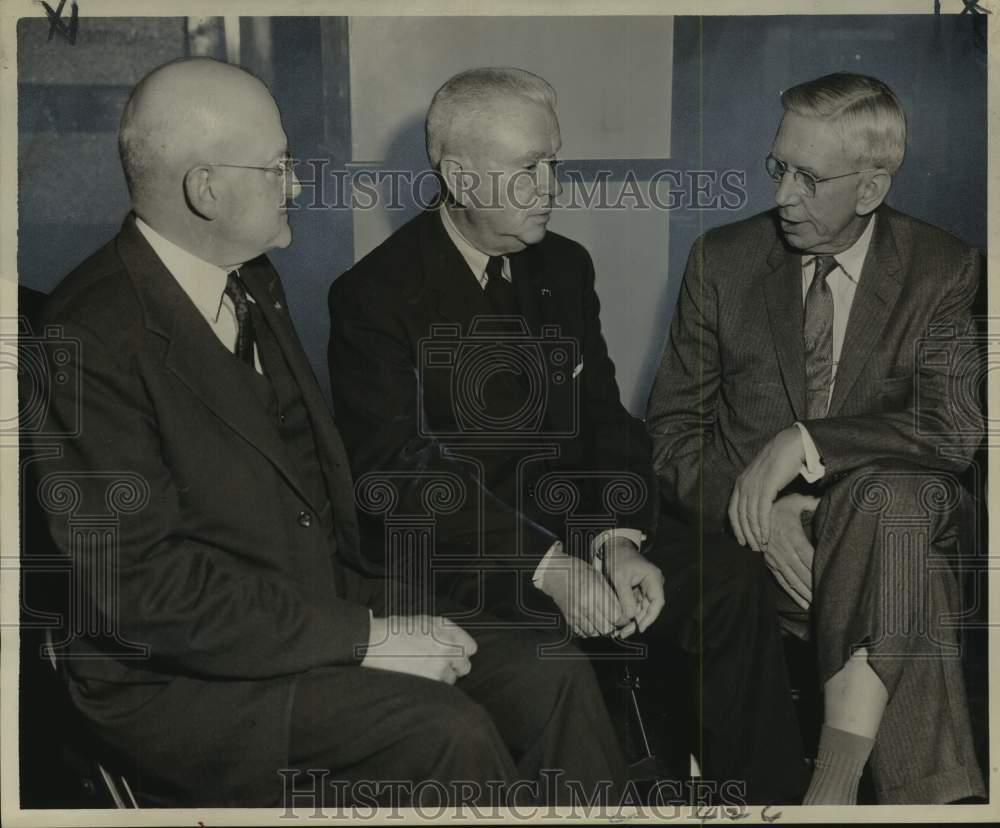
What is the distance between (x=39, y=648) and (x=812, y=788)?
2.03 meters

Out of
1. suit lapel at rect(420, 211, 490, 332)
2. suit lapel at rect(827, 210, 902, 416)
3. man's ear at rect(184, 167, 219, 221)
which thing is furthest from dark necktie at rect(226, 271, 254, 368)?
suit lapel at rect(827, 210, 902, 416)

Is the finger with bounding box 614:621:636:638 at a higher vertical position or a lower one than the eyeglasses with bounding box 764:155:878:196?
lower

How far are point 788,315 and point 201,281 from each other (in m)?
1.51

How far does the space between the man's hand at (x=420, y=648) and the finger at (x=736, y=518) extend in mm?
767

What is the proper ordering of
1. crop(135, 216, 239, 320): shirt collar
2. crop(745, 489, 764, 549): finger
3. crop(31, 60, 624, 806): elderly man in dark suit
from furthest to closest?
1. crop(745, 489, 764, 549): finger
2. crop(135, 216, 239, 320): shirt collar
3. crop(31, 60, 624, 806): elderly man in dark suit

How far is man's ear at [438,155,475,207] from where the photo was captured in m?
3.62

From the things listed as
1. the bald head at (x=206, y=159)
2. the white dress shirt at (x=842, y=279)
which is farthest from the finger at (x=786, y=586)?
the bald head at (x=206, y=159)

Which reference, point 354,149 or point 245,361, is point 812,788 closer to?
point 245,361

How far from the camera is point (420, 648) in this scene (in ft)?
11.2

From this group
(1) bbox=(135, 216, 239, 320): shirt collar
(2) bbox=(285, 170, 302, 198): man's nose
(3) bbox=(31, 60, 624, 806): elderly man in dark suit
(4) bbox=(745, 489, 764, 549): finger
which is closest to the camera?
(3) bbox=(31, 60, 624, 806): elderly man in dark suit

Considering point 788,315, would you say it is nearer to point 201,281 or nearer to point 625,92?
point 625,92

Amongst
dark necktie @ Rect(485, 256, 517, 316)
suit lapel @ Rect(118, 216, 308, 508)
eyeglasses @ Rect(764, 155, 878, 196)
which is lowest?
suit lapel @ Rect(118, 216, 308, 508)

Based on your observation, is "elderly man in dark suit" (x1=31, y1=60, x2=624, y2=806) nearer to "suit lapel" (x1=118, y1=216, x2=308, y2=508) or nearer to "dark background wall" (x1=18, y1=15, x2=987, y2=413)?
"suit lapel" (x1=118, y1=216, x2=308, y2=508)

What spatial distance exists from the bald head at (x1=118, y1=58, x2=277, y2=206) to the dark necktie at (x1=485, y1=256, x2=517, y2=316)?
69cm
